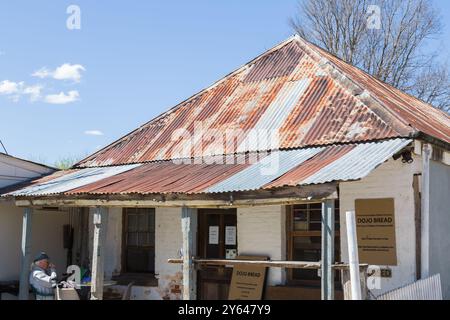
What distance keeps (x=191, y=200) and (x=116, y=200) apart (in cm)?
165

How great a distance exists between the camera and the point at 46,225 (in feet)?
44.7

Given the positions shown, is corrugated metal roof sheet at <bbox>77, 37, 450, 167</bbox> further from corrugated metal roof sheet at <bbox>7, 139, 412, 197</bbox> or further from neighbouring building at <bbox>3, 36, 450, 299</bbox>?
corrugated metal roof sheet at <bbox>7, 139, 412, 197</bbox>

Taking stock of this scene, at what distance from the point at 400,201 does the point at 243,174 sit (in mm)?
2600

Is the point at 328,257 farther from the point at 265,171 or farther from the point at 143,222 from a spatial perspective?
the point at 143,222

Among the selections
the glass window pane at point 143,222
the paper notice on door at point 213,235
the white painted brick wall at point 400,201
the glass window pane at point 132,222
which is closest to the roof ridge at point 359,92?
the white painted brick wall at point 400,201

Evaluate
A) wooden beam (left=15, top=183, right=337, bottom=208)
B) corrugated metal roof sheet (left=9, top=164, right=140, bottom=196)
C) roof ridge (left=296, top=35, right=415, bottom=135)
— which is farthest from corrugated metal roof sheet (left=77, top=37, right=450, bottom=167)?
wooden beam (left=15, top=183, right=337, bottom=208)

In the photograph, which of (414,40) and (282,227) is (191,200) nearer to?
(282,227)

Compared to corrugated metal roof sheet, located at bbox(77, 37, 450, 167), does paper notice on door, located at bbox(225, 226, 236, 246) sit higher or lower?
lower

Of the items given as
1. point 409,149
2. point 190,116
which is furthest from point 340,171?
point 190,116

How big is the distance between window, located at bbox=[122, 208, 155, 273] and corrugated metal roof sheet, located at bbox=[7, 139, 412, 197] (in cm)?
158

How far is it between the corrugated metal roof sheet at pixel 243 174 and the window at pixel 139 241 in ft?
5.17

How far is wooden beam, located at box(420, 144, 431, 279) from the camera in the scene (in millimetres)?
8848

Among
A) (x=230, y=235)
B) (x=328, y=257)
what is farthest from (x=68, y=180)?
(x=328, y=257)

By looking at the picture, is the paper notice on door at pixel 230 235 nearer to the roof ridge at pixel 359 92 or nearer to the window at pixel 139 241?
the window at pixel 139 241
